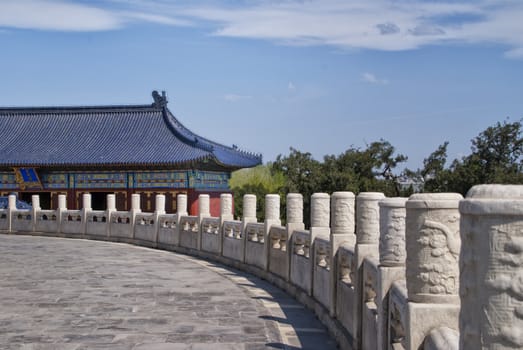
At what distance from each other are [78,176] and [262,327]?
2547cm

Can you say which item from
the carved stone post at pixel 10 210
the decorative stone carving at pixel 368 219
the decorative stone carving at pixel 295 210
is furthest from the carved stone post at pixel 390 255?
the carved stone post at pixel 10 210

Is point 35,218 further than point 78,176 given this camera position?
No

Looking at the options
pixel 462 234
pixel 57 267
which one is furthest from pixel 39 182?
pixel 462 234

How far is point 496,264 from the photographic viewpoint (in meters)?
2.88

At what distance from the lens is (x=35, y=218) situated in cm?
2706

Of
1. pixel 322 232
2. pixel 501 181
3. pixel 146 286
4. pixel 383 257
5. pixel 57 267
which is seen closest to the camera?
pixel 383 257

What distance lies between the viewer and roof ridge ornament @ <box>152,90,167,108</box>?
36281 millimetres

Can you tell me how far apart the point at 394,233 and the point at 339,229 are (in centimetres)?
322

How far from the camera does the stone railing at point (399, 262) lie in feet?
9.37

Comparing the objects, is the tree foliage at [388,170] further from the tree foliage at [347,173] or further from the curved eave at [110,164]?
the curved eave at [110,164]

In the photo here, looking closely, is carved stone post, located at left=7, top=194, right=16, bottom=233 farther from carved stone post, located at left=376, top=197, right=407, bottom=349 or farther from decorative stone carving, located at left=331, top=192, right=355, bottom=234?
carved stone post, located at left=376, top=197, right=407, bottom=349

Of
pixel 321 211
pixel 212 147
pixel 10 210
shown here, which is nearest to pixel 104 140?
pixel 212 147

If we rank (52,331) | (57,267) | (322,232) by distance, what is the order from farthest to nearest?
(57,267), (322,232), (52,331)

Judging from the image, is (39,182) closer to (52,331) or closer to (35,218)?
(35,218)
